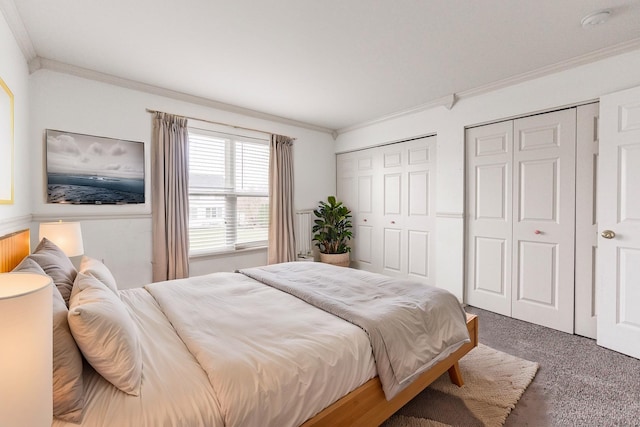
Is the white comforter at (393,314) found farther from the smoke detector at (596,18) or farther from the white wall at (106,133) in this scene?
the smoke detector at (596,18)

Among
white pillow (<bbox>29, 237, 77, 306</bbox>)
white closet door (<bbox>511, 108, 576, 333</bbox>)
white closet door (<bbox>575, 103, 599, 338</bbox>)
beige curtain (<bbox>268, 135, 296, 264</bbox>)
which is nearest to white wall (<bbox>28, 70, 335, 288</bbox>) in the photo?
beige curtain (<bbox>268, 135, 296, 264</bbox>)

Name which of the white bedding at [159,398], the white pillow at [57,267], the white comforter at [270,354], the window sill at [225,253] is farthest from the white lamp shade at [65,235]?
the white bedding at [159,398]

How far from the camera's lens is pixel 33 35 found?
222 centimetres

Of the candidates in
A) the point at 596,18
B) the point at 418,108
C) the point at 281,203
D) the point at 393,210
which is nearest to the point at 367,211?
the point at 393,210

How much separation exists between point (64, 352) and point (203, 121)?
3.15m

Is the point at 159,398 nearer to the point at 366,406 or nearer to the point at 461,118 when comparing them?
the point at 366,406

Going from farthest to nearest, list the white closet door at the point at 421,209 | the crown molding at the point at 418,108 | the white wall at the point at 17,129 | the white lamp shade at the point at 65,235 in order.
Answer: the white closet door at the point at 421,209, the crown molding at the point at 418,108, the white lamp shade at the point at 65,235, the white wall at the point at 17,129

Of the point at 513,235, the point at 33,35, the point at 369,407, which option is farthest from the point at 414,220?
the point at 33,35

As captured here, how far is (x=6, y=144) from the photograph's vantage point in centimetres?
187

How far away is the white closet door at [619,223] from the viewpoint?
7.49 feet

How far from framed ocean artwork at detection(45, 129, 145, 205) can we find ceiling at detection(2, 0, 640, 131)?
694 mm

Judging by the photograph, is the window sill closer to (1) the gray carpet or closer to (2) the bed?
(2) the bed

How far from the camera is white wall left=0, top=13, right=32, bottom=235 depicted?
189 centimetres

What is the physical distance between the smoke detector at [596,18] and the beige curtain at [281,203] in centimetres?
330
